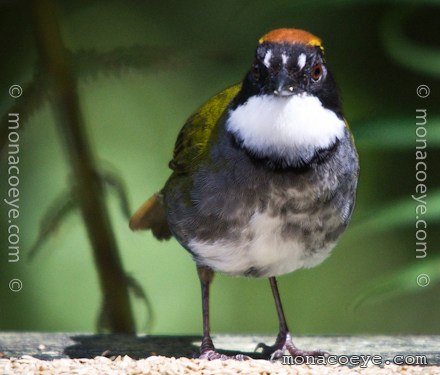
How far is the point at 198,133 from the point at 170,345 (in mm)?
885

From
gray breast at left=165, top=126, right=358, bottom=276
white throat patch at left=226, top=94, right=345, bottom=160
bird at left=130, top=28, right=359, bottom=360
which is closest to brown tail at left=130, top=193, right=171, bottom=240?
bird at left=130, top=28, right=359, bottom=360

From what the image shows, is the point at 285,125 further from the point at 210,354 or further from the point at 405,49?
the point at 405,49

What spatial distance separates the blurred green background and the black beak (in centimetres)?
148

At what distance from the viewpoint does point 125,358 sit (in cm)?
373

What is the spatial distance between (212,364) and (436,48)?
7.39ft

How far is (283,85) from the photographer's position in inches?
136

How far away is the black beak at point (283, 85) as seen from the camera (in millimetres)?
3453

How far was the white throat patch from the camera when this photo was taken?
3543 millimetres

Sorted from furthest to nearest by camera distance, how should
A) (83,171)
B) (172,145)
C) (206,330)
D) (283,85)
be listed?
1. (172,145)
2. (83,171)
3. (206,330)
4. (283,85)

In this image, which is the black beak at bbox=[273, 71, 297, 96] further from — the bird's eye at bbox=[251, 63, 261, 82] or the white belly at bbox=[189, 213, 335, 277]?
the white belly at bbox=[189, 213, 335, 277]

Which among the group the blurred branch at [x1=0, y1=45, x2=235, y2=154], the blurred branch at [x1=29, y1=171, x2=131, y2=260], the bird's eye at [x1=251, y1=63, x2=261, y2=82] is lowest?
the blurred branch at [x1=29, y1=171, x2=131, y2=260]

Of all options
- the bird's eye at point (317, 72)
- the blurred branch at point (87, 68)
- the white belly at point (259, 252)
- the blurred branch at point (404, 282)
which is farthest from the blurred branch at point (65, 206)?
the bird's eye at point (317, 72)

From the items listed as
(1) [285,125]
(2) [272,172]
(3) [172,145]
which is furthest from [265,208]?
(3) [172,145]

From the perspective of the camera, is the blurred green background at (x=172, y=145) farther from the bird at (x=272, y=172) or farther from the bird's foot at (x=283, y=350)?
the bird at (x=272, y=172)
